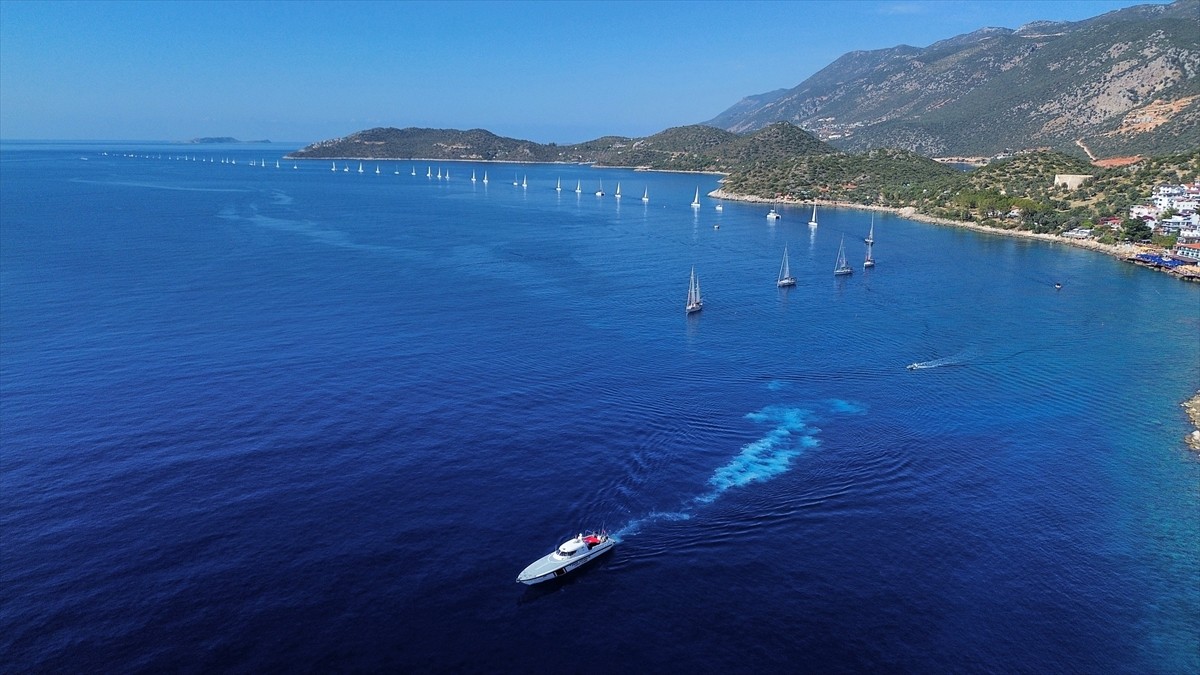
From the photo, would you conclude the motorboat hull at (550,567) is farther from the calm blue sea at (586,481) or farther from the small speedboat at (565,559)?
the calm blue sea at (586,481)

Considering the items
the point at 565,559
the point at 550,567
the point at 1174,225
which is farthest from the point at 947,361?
the point at 1174,225

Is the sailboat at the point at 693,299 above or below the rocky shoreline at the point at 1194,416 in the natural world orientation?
above

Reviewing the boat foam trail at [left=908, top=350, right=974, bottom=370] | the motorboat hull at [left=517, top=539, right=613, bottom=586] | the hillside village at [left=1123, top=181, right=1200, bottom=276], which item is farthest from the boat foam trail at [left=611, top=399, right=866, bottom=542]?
the hillside village at [left=1123, top=181, right=1200, bottom=276]

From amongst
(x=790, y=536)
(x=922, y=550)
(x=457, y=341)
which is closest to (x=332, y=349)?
(x=457, y=341)

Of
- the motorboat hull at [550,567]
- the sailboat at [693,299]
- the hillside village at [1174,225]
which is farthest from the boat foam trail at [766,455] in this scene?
the hillside village at [1174,225]

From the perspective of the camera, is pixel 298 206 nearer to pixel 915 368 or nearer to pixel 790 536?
pixel 915 368

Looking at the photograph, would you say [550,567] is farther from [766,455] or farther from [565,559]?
[766,455]
